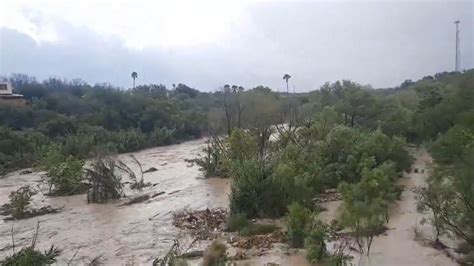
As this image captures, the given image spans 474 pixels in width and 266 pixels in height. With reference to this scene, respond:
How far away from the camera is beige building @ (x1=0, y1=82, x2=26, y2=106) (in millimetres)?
41866

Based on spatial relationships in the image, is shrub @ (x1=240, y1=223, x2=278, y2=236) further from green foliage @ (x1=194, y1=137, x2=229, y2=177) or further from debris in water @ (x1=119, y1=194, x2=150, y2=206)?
green foliage @ (x1=194, y1=137, x2=229, y2=177)

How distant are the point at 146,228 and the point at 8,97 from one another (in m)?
35.7

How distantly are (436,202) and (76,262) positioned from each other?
28.0 feet

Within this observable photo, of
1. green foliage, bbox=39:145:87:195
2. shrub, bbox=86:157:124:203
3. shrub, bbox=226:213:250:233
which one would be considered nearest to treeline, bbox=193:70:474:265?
shrub, bbox=226:213:250:233

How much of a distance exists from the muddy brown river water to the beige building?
18798 mm

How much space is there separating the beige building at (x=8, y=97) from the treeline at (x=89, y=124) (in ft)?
3.28

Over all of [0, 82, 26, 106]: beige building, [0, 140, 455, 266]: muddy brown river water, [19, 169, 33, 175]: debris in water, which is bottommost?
[0, 140, 455, 266]: muddy brown river water

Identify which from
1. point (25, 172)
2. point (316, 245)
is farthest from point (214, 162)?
point (316, 245)

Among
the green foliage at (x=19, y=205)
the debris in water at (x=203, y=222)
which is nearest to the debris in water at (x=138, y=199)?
the debris in water at (x=203, y=222)

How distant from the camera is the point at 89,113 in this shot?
4462 centimetres

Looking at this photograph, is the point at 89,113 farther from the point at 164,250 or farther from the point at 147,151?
the point at 164,250

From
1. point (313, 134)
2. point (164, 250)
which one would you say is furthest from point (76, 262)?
point (313, 134)

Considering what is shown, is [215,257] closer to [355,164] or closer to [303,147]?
[355,164]

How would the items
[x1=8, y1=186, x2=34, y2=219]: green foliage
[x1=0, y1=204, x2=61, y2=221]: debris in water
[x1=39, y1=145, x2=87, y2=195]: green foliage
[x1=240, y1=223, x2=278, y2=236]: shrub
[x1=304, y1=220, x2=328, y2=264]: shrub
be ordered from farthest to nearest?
[x1=39, y1=145, x2=87, y2=195]: green foliage → [x1=0, y1=204, x2=61, y2=221]: debris in water → [x1=8, y1=186, x2=34, y2=219]: green foliage → [x1=240, y1=223, x2=278, y2=236]: shrub → [x1=304, y1=220, x2=328, y2=264]: shrub
